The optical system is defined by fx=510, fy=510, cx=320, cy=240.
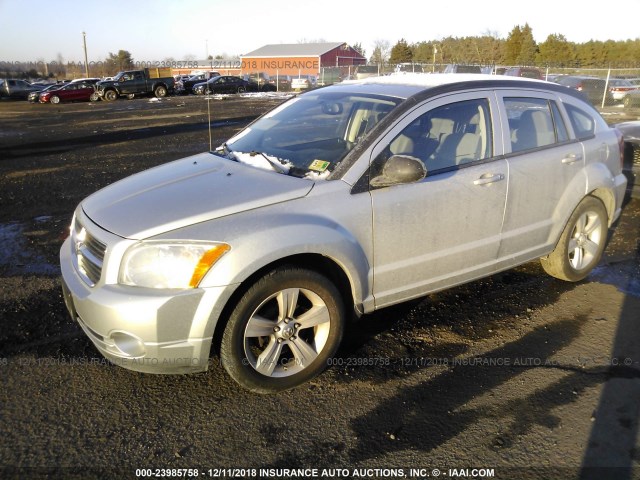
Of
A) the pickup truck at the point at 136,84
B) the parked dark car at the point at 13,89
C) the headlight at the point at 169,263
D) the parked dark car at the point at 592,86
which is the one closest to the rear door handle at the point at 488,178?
the headlight at the point at 169,263

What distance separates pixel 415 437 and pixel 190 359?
1287 mm

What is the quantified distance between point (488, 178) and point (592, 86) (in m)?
22.9

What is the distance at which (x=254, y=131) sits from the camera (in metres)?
4.30

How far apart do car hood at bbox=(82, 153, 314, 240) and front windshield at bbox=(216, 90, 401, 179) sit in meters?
0.20

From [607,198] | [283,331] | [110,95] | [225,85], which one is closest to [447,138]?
[283,331]

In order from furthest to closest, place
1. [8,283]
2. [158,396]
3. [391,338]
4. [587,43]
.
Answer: [587,43] → [8,283] → [391,338] → [158,396]

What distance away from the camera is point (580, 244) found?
4645mm

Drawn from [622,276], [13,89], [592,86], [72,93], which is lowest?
[622,276]

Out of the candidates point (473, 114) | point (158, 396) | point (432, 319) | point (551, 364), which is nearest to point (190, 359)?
point (158, 396)

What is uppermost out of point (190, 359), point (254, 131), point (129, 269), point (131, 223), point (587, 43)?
point (587, 43)

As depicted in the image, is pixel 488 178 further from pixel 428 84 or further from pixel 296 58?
pixel 296 58

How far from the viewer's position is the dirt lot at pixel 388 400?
2.56 meters

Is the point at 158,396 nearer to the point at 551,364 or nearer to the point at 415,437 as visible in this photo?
the point at 415,437

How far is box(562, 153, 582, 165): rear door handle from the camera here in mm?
4203
